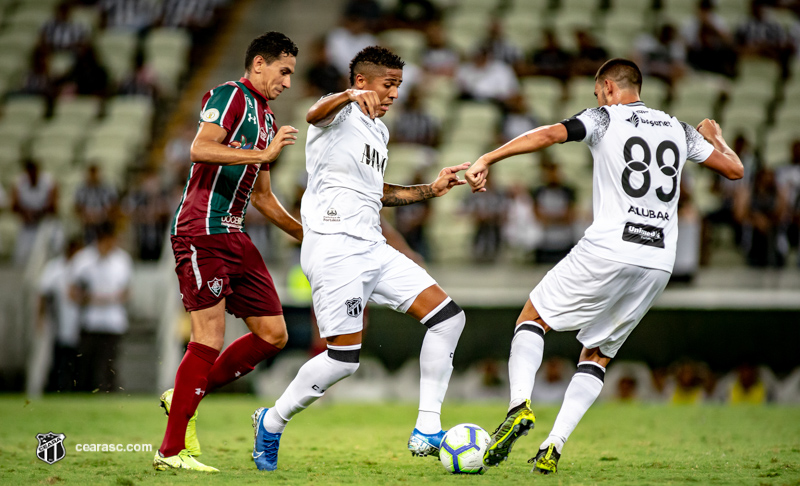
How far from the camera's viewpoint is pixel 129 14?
1945 centimetres

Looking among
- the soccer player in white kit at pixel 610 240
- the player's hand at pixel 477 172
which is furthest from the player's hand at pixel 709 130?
the player's hand at pixel 477 172

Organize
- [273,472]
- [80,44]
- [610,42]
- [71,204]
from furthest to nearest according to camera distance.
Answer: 1. [80,44]
2. [610,42]
3. [71,204]
4. [273,472]

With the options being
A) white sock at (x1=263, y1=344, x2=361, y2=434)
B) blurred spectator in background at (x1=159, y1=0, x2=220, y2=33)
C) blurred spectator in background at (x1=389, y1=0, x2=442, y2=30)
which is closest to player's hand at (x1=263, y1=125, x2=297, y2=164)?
white sock at (x1=263, y1=344, x2=361, y2=434)

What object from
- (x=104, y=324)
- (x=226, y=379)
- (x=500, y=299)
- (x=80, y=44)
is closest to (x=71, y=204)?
(x=104, y=324)

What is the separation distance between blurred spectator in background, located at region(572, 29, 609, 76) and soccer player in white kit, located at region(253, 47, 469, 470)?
11028 millimetres

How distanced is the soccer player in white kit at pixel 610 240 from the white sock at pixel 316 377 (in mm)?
1074

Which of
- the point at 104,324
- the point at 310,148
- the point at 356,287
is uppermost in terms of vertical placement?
the point at 310,148

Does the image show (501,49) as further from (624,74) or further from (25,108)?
(624,74)

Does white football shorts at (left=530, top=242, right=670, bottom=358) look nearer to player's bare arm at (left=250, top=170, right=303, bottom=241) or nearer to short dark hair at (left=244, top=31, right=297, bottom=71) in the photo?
player's bare arm at (left=250, top=170, right=303, bottom=241)

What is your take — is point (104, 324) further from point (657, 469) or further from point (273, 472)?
point (657, 469)

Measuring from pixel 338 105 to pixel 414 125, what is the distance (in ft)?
32.3

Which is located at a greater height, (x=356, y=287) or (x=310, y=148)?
(x=310, y=148)

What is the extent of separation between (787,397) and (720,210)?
9.13 ft

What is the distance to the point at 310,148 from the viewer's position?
589 cm
